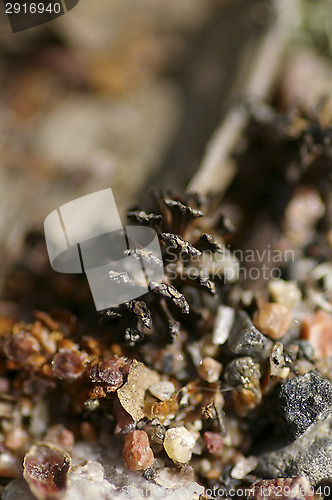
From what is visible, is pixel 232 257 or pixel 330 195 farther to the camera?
pixel 330 195

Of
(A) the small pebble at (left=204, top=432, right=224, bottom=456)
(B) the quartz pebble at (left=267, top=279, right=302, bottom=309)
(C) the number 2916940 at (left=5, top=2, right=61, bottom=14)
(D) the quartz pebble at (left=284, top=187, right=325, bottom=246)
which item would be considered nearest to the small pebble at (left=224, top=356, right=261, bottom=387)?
(A) the small pebble at (left=204, top=432, right=224, bottom=456)

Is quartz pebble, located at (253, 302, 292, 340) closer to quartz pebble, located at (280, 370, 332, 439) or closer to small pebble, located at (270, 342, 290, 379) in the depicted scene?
small pebble, located at (270, 342, 290, 379)

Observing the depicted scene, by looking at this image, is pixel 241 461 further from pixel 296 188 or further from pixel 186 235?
pixel 296 188

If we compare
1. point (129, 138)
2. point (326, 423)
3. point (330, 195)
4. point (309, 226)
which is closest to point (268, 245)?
point (309, 226)

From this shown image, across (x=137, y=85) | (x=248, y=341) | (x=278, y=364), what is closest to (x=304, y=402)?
(x=278, y=364)

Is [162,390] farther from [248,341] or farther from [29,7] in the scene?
[29,7]

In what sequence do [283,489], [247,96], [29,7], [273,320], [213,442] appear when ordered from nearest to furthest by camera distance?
[283,489] → [213,442] → [273,320] → [247,96] → [29,7]
